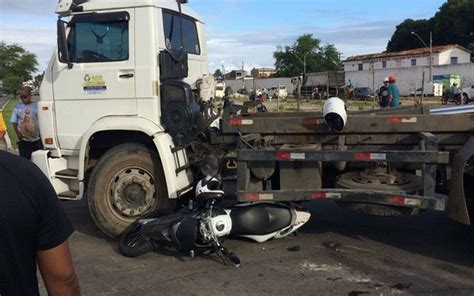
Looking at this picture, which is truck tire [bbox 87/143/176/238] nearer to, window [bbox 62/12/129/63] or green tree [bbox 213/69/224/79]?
window [bbox 62/12/129/63]

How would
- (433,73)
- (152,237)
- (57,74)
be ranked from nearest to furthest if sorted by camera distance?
(152,237) → (57,74) → (433,73)

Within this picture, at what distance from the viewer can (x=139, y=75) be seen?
19.0ft

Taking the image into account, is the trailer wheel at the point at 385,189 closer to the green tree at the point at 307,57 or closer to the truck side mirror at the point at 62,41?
the truck side mirror at the point at 62,41

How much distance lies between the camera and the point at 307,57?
330ft

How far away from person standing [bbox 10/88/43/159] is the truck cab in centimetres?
260

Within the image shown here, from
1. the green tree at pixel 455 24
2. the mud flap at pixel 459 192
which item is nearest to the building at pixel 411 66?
the green tree at pixel 455 24

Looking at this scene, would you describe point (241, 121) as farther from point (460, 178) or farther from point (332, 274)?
point (460, 178)

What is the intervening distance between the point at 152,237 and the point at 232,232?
819mm

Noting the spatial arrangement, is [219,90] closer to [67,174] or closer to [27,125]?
[67,174]

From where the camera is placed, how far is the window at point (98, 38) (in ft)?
19.1

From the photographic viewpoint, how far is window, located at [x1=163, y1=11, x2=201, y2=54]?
6.05m

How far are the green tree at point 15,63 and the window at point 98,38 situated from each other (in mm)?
68223

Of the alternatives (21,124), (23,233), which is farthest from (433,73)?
(23,233)

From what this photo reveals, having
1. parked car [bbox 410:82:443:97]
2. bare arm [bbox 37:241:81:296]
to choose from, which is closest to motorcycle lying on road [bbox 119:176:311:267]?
bare arm [bbox 37:241:81:296]
